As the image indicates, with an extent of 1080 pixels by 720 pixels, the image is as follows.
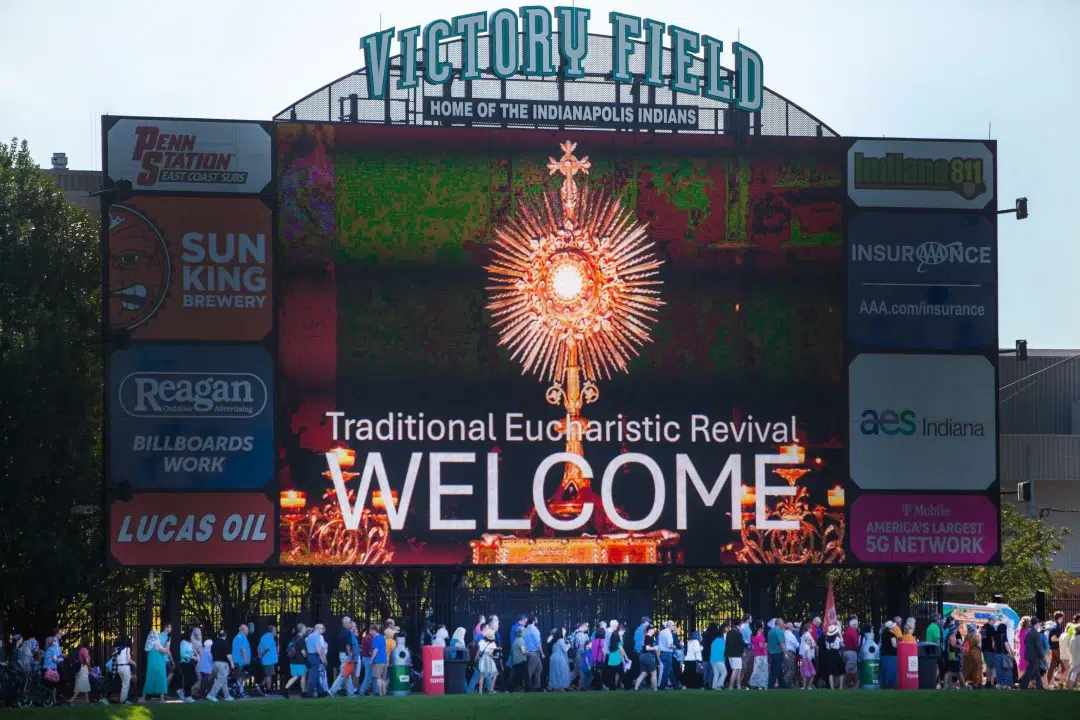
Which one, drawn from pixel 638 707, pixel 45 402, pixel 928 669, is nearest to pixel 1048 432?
pixel 928 669

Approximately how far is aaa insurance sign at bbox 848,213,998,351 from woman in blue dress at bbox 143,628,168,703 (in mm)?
12801

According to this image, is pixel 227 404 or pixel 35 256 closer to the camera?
pixel 227 404

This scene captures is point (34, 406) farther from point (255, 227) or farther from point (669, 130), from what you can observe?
point (669, 130)

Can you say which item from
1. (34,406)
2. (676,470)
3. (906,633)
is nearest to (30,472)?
(34,406)

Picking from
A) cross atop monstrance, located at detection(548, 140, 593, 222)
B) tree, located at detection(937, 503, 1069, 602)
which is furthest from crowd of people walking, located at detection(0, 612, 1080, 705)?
tree, located at detection(937, 503, 1069, 602)

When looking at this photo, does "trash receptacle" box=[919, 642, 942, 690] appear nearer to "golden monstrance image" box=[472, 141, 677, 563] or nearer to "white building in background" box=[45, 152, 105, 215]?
"golden monstrance image" box=[472, 141, 677, 563]

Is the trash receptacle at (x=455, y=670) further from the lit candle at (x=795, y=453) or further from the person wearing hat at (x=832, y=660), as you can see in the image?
the lit candle at (x=795, y=453)

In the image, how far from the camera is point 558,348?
3102 cm

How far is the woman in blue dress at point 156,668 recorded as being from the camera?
29.2 meters

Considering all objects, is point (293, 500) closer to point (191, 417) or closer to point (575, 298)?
point (191, 417)

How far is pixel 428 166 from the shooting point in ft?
101

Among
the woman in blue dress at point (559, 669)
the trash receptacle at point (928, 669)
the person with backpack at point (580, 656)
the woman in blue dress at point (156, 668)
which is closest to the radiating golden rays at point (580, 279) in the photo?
the person with backpack at point (580, 656)

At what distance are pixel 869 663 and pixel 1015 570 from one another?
13.9 metres

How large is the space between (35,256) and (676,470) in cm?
1389
